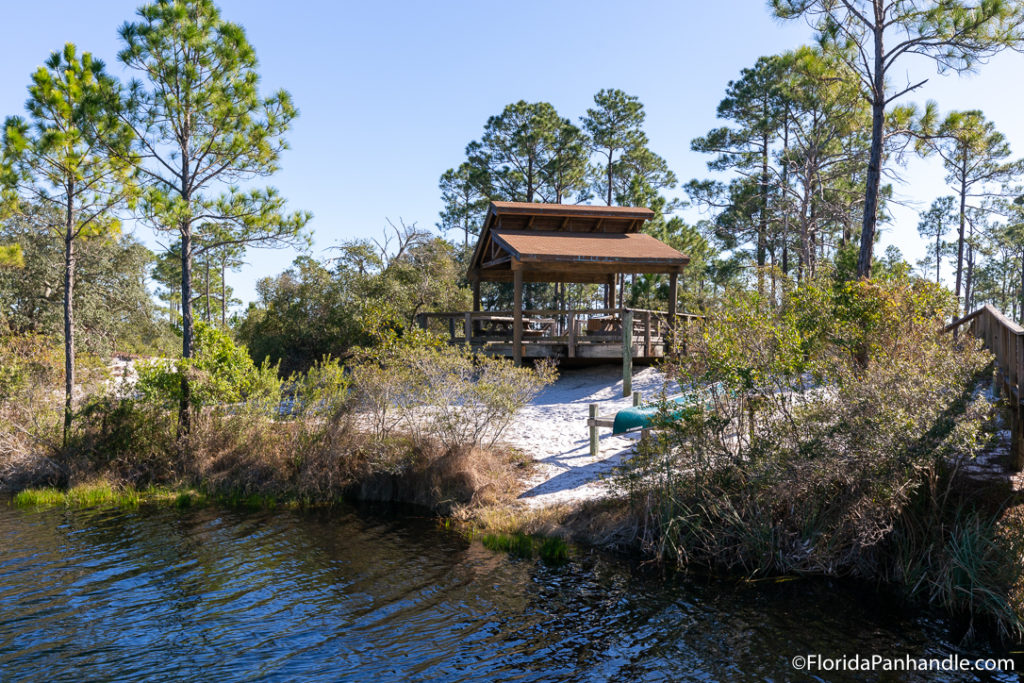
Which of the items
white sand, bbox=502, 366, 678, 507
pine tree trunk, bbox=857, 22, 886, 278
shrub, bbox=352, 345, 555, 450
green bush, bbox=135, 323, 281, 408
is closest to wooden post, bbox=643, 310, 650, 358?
white sand, bbox=502, 366, 678, 507

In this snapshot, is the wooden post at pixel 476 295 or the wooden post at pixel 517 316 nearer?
the wooden post at pixel 517 316

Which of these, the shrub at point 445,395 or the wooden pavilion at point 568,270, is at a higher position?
the wooden pavilion at point 568,270

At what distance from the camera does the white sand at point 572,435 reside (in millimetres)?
12188

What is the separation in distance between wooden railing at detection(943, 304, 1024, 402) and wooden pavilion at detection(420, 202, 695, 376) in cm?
743

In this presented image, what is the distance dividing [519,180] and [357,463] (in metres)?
21.6

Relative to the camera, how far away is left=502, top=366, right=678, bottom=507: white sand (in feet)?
40.0

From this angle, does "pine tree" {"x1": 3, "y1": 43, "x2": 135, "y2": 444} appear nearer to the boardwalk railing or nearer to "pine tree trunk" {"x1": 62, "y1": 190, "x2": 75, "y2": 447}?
"pine tree trunk" {"x1": 62, "y1": 190, "x2": 75, "y2": 447}

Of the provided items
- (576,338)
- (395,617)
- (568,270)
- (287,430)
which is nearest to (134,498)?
(287,430)

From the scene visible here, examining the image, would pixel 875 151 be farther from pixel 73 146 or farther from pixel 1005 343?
pixel 73 146

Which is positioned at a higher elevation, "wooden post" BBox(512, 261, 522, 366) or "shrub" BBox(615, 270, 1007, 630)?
"wooden post" BBox(512, 261, 522, 366)

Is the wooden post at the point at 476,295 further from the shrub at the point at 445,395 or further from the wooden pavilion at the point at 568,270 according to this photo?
the shrub at the point at 445,395

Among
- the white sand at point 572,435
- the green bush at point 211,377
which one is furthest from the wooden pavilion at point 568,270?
the green bush at point 211,377

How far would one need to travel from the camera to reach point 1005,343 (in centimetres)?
945

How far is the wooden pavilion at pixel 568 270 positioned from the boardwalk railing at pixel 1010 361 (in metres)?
7.80
